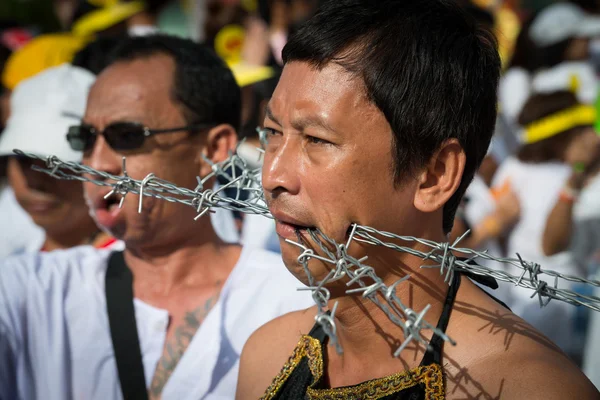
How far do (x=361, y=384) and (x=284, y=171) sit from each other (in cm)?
54

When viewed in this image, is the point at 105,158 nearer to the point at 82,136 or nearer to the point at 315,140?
the point at 82,136

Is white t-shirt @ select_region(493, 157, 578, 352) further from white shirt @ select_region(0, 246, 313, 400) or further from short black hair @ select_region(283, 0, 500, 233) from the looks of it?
short black hair @ select_region(283, 0, 500, 233)

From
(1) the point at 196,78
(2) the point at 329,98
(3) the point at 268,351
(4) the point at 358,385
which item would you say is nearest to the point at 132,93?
(1) the point at 196,78

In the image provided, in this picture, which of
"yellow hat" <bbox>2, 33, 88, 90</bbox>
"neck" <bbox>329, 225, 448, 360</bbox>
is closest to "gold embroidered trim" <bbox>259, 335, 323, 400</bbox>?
"neck" <bbox>329, 225, 448, 360</bbox>

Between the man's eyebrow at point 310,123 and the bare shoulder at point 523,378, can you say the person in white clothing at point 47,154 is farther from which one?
the bare shoulder at point 523,378

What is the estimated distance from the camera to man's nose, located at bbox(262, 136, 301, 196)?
165cm

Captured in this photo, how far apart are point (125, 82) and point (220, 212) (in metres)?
1.06

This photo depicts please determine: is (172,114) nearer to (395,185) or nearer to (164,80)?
(164,80)

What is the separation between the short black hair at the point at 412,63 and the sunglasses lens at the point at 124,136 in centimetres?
102

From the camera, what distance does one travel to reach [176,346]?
2641 millimetres

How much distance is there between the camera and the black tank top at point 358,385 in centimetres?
163

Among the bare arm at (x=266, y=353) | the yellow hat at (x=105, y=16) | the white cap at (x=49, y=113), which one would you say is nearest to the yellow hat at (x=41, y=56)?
the yellow hat at (x=105, y=16)

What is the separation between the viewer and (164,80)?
2.73 m

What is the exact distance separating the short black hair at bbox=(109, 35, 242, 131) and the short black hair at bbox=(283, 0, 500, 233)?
1.07 m
